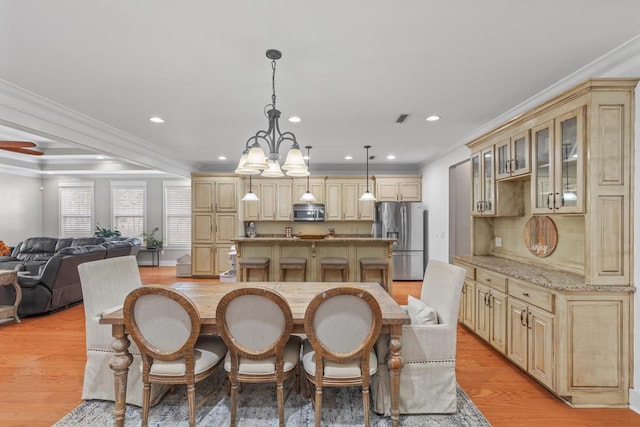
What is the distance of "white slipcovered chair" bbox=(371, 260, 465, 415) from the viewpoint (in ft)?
6.98

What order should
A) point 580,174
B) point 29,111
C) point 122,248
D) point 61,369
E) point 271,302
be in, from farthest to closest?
point 122,248, point 29,111, point 61,369, point 580,174, point 271,302

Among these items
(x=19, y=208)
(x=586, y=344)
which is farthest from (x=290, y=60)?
(x=19, y=208)

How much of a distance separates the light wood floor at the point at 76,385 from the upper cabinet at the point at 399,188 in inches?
135

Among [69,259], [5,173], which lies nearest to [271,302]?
[69,259]

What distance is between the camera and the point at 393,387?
78.3 inches

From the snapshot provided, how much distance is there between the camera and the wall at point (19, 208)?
7.15 metres

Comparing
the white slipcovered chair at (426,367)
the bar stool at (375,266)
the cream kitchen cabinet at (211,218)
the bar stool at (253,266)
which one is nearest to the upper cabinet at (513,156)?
the white slipcovered chair at (426,367)

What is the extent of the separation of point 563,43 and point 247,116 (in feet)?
9.74

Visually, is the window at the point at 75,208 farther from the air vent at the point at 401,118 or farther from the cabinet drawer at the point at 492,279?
the cabinet drawer at the point at 492,279

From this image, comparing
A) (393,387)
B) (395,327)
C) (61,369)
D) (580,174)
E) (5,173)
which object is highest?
(5,173)

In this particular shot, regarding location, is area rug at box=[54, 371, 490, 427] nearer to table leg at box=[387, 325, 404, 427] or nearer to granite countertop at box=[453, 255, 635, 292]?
table leg at box=[387, 325, 404, 427]

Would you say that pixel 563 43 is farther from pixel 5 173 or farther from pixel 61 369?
pixel 5 173

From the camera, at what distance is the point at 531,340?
2.48 m

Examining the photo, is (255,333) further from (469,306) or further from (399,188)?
(399,188)
